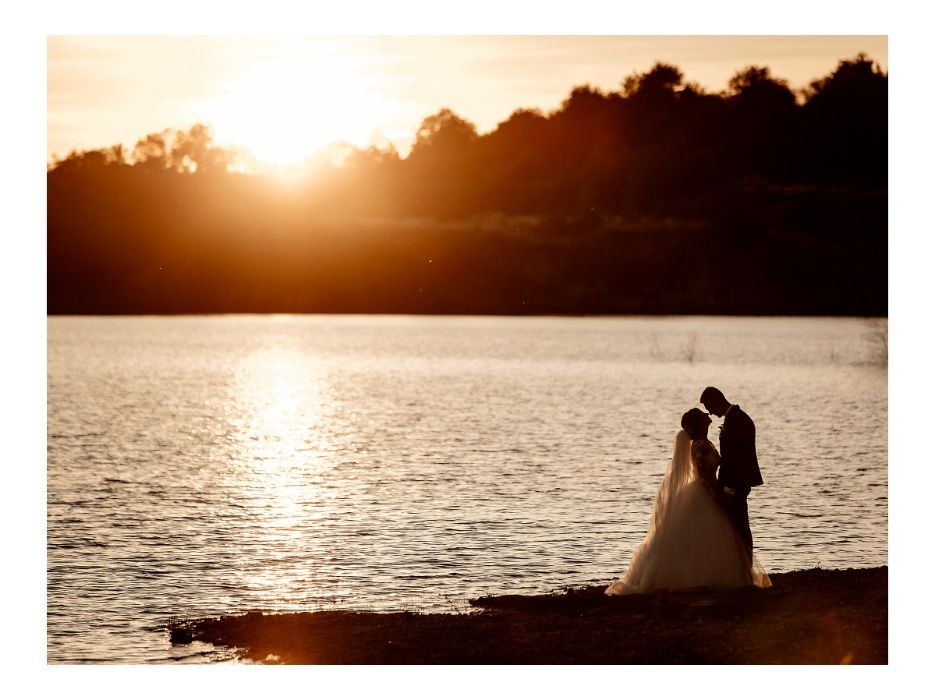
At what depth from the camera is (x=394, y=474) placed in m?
38.8

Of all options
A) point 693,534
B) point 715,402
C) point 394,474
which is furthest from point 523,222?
point 715,402

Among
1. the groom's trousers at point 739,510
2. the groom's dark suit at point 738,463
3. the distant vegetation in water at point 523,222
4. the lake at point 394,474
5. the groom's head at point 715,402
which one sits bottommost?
the lake at point 394,474

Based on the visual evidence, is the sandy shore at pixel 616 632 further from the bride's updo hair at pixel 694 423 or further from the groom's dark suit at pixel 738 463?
the bride's updo hair at pixel 694 423

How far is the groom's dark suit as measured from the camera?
16.6m

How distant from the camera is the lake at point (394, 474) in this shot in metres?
22.8

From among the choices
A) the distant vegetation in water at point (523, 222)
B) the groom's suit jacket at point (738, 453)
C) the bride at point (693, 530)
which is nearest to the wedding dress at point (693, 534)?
the bride at point (693, 530)

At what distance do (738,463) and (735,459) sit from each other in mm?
75

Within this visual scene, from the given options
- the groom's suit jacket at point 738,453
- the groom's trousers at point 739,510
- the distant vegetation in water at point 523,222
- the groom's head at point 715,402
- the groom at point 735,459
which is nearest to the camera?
the groom's head at point 715,402

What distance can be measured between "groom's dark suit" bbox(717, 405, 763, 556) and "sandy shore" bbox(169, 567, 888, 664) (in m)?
1.06

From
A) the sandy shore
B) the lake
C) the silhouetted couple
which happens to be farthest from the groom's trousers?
the lake

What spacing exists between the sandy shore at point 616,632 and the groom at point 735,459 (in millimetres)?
1099

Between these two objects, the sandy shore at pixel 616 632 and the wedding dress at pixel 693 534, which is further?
the wedding dress at pixel 693 534
